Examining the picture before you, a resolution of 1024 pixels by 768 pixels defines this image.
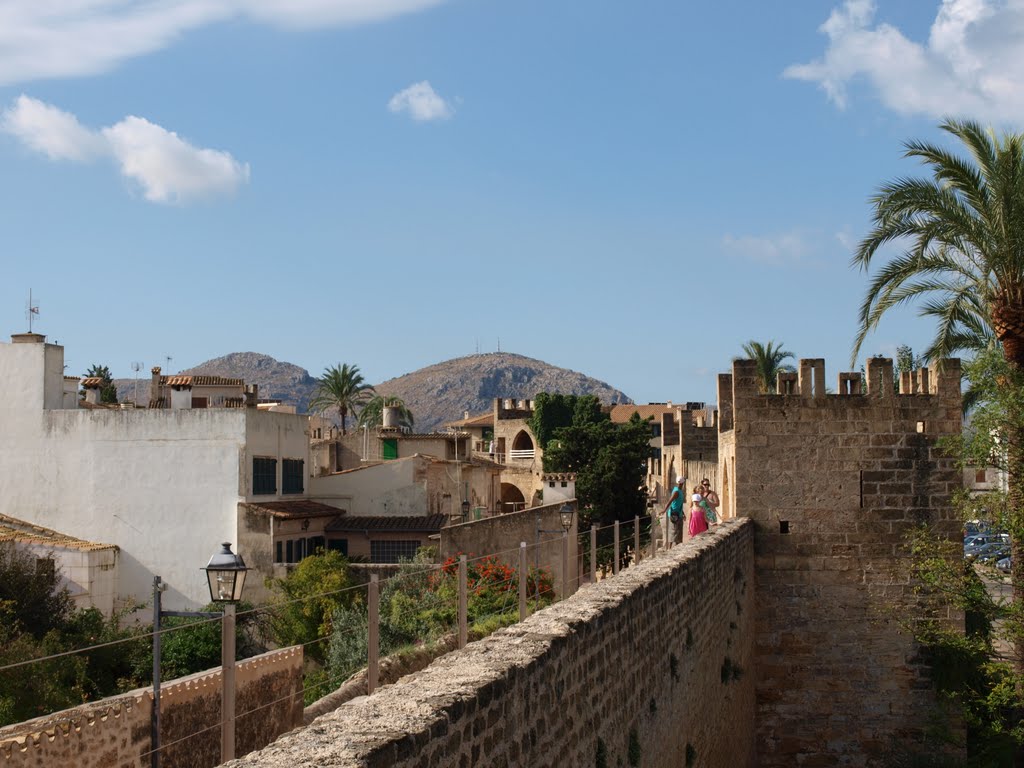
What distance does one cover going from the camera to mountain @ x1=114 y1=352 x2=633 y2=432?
16550 cm

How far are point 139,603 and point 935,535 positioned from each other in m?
19.0

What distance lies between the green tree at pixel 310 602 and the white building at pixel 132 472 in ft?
9.73

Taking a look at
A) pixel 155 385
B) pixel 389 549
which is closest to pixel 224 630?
pixel 389 549

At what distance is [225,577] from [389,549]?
80.1ft

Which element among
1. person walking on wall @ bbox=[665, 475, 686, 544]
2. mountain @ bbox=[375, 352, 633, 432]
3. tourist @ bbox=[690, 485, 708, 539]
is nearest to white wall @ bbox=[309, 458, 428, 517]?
person walking on wall @ bbox=[665, 475, 686, 544]

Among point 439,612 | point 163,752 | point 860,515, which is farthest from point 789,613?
point 163,752

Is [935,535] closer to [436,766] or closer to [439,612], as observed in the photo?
[439,612]

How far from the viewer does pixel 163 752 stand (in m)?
8.36

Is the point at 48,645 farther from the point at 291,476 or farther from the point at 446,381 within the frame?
the point at 446,381

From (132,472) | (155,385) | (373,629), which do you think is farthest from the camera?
(155,385)

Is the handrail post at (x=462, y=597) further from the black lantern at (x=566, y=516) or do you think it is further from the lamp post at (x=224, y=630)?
the black lantern at (x=566, y=516)

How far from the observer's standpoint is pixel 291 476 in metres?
32.8

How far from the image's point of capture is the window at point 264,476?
30391mm

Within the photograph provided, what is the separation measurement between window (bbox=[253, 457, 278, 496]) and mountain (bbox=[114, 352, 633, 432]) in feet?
418
